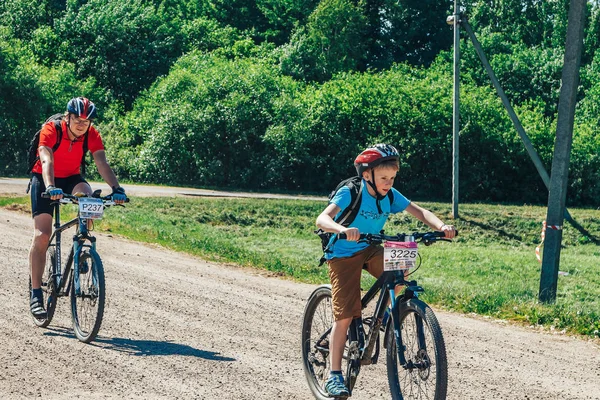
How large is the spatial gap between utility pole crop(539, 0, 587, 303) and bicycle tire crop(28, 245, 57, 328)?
6.35m

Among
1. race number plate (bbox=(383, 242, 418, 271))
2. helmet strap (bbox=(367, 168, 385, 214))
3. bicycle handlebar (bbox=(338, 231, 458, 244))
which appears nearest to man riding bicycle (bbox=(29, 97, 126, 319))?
helmet strap (bbox=(367, 168, 385, 214))

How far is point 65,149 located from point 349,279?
360cm

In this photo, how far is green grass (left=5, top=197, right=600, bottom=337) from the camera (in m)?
11.7

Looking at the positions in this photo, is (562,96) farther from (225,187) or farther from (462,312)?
(225,187)

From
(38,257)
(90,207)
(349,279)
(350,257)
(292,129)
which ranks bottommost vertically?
(38,257)

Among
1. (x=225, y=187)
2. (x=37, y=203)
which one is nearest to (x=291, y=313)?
(x=37, y=203)

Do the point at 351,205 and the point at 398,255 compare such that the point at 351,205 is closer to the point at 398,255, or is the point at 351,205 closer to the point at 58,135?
the point at 398,255

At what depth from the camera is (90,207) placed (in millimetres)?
8242

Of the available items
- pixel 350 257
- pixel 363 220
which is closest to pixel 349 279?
pixel 350 257

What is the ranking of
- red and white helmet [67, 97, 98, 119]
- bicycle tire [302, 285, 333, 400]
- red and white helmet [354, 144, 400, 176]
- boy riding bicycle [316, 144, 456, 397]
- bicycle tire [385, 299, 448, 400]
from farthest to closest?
red and white helmet [67, 97, 98, 119], bicycle tire [302, 285, 333, 400], boy riding bicycle [316, 144, 456, 397], red and white helmet [354, 144, 400, 176], bicycle tire [385, 299, 448, 400]

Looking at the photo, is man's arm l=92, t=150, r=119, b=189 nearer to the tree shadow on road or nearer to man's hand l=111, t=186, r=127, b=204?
man's hand l=111, t=186, r=127, b=204

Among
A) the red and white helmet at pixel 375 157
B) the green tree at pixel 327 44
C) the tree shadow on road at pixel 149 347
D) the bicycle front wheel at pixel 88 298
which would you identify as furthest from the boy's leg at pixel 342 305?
the green tree at pixel 327 44

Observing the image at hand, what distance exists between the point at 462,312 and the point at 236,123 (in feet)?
91.2

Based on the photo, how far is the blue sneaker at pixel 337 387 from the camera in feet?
20.3
